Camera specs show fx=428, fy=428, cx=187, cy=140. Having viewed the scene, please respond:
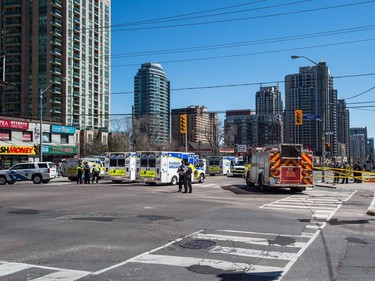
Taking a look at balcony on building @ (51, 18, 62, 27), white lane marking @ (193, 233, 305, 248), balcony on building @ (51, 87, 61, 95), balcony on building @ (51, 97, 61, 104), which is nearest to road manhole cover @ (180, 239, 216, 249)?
white lane marking @ (193, 233, 305, 248)

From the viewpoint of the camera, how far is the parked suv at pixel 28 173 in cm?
3519

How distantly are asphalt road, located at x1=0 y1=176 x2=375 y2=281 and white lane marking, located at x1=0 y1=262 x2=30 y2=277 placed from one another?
0.02 metres

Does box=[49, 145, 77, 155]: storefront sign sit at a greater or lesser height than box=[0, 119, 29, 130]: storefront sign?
lesser

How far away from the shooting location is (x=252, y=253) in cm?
820

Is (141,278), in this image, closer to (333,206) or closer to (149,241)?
(149,241)

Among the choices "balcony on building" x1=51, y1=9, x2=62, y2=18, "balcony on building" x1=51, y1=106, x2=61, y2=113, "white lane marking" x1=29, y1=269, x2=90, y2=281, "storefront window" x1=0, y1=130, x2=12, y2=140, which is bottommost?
"white lane marking" x1=29, y1=269, x2=90, y2=281

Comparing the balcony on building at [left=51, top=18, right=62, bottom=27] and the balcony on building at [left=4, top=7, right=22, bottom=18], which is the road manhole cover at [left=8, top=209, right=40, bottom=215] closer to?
the balcony on building at [left=51, top=18, right=62, bottom=27]

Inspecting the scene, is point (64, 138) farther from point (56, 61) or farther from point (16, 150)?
point (56, 61)

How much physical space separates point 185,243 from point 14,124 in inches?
2035

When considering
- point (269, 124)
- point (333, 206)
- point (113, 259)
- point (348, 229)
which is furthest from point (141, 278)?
point (269, 124)

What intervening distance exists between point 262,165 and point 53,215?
14279 mm

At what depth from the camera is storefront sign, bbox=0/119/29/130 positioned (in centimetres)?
5396

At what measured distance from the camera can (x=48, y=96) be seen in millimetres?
98750

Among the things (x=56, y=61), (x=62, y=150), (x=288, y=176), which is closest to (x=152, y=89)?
(x=62, y=150)
